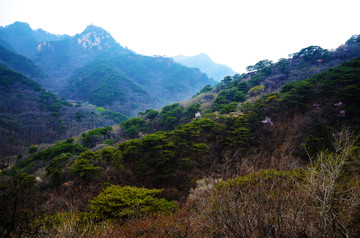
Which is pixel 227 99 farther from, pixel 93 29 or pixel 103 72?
pixel 93 29

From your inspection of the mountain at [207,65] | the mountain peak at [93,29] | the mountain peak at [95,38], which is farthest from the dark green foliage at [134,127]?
the mountain peak at [93,29]

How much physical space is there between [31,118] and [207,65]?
122 metres

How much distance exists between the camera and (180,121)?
1822 cm

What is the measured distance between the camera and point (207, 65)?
5069 inches

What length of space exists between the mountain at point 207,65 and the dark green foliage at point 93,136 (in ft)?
346

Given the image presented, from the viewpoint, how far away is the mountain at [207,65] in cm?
11790

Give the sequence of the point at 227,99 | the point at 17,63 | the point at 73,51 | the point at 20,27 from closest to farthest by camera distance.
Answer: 1. the point at 227,99
2. the point at 17,63
3. the point at 73,51
4. the point at 20,27

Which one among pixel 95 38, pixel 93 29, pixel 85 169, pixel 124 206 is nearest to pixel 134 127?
pixel 85 169

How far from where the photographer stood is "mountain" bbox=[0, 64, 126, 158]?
861 inches

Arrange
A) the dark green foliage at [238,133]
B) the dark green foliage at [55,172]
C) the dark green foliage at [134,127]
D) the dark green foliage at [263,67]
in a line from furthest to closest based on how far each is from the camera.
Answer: the dark green foliage at [263,67] < the dark green foliage at [134,127] < the dark green foliage at [238,133] < the dark green foliage at [55,172]

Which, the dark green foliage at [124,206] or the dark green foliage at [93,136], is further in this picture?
the dark green foliage at [93,136]

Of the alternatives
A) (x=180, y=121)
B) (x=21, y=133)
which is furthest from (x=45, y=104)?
(x=180, y=121)

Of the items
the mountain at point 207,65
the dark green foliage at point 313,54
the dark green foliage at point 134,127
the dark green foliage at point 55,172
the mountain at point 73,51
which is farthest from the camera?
the mountain at point 207,65

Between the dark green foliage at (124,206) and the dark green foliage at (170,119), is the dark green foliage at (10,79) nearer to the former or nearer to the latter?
the dark green foliage at (170,119)
